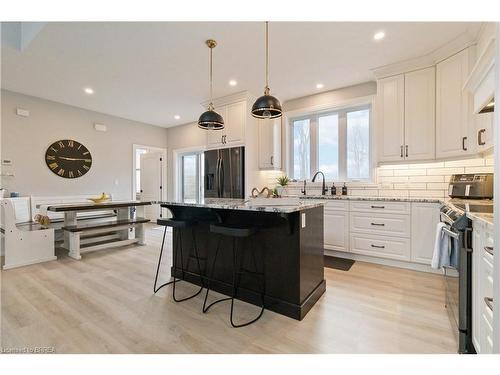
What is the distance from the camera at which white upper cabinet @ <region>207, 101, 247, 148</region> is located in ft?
13.9

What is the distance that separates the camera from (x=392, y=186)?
3.64 metres

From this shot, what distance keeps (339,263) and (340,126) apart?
2.32 meters

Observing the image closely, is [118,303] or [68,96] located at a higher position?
[68,96]

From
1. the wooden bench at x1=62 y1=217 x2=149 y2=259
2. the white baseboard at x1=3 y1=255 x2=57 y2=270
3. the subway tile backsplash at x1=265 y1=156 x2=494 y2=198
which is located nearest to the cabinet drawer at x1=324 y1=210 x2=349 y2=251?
the subway tile backsplash at x1=265 y1=156 x2=494 y2=198

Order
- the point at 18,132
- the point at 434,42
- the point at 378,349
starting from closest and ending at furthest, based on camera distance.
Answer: the point at 378,349
the point at 434,42
the point at 18,132

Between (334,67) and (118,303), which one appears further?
(334,67)

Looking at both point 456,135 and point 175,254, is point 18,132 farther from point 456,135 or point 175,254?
point 456,135

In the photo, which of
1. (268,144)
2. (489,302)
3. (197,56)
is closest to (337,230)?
(268,144)

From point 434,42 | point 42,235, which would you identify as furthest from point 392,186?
point 42,235

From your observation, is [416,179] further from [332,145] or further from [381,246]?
[332,145]

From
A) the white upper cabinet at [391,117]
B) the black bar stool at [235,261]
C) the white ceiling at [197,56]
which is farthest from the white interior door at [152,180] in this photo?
the white upper cabinet at [391,117]

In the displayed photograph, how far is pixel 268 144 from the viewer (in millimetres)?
4391
